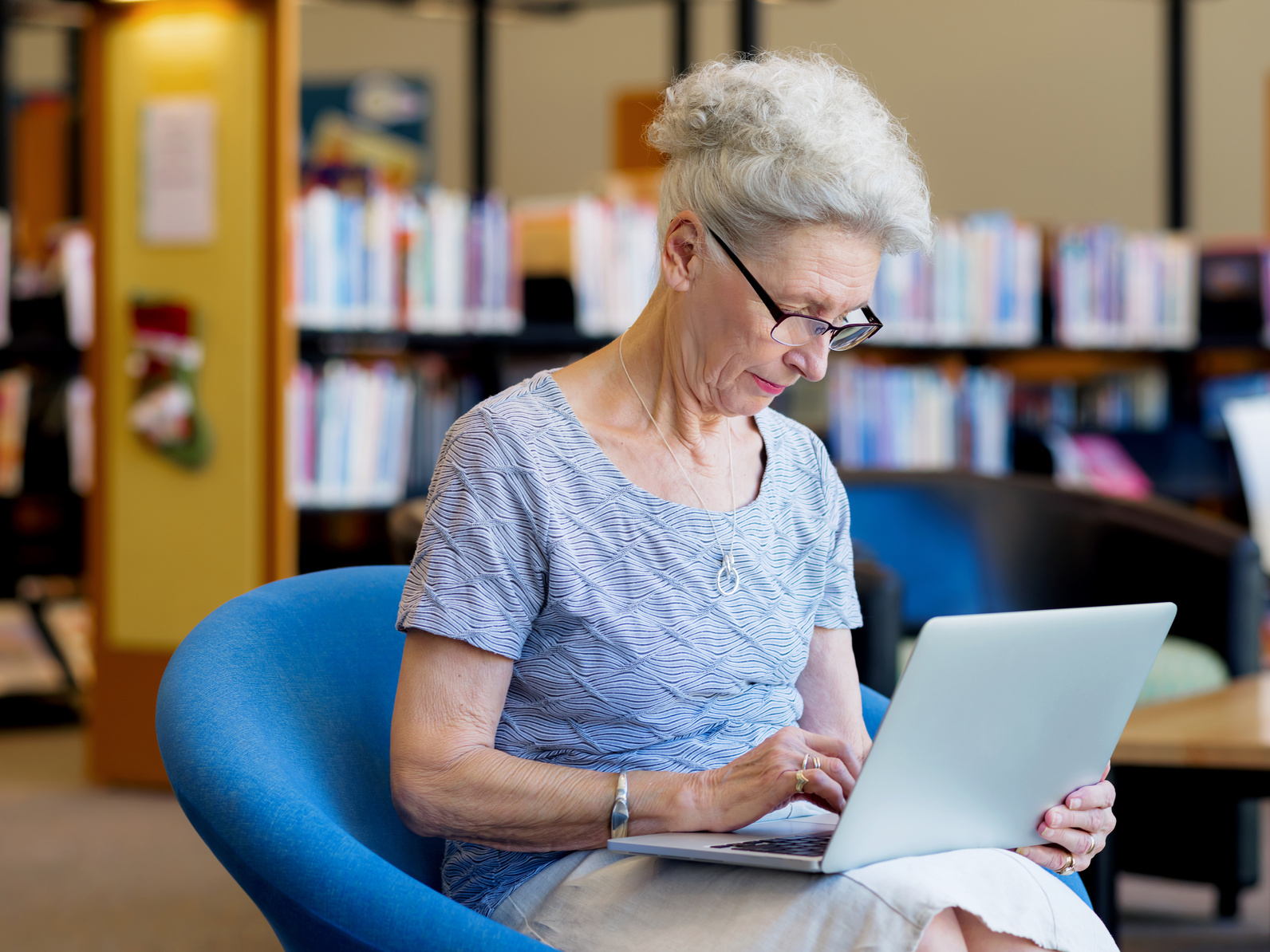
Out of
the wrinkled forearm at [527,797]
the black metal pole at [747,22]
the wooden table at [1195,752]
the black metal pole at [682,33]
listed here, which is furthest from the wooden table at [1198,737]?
the black metal pole at [682,33]

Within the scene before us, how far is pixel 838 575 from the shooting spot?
4.60 ft

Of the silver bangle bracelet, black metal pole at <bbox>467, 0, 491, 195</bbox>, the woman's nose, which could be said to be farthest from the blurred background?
the silver bangle bracelet

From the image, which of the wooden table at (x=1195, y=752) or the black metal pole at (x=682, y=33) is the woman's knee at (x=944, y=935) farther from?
the black metal pole at (x=682, y=33)

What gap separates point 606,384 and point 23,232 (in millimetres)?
5520

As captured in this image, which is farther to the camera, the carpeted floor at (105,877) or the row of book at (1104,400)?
the row of book at (1104,400)

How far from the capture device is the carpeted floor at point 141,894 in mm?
2572

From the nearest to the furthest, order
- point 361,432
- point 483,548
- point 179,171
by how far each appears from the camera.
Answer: point 483,548
point 179,171
point 361,432

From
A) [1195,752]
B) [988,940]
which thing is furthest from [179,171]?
[988,940]

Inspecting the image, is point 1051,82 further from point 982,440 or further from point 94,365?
point 94,365

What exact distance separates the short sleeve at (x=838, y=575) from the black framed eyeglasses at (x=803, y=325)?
0.18m

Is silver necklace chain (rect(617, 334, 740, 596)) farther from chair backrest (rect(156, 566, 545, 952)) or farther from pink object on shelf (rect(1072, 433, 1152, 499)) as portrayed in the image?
pink object on shelf (rect(1072, 433, 1152, 499))

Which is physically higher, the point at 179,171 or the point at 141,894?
the point at 179,171

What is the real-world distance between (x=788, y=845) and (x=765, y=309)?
0.46m

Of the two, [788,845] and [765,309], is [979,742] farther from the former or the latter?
[765,309]
